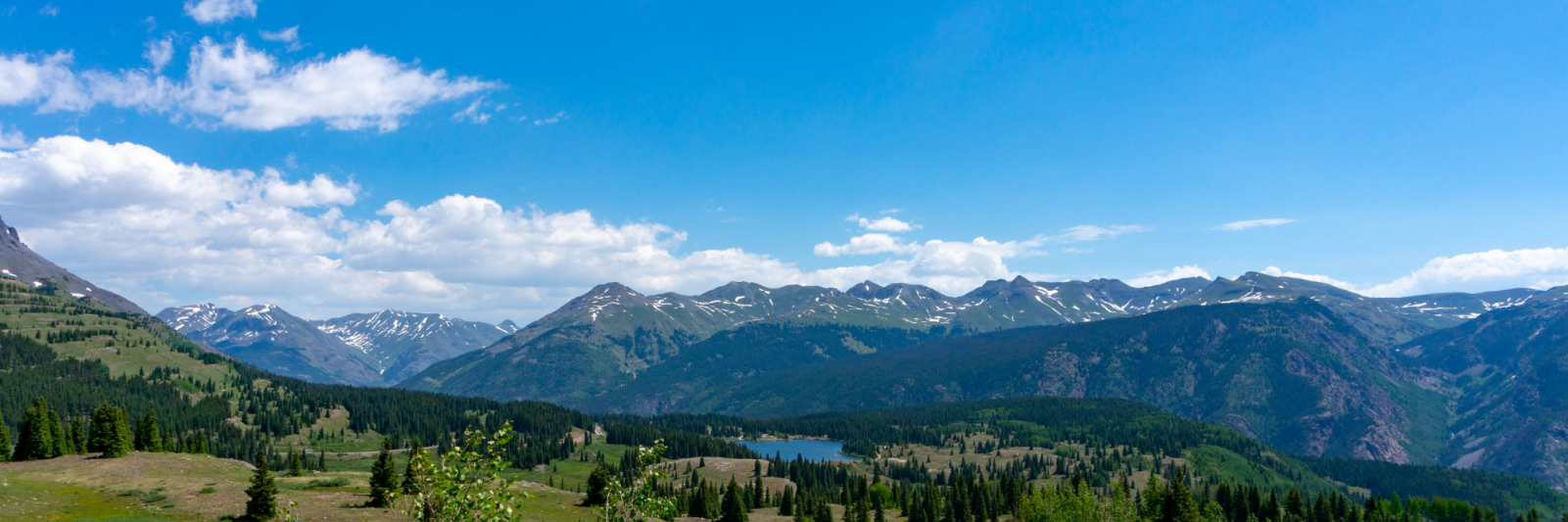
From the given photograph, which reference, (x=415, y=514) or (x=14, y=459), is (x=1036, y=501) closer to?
(x=415, y=514)

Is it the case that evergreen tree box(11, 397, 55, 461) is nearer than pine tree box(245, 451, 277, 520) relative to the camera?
No

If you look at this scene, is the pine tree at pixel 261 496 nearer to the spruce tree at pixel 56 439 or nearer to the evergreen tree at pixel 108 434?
→ the evergreen tree at pixel 108 434

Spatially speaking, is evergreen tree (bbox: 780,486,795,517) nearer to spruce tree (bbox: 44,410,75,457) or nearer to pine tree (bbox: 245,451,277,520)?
pine tree (bbox: 245,451,277,520)

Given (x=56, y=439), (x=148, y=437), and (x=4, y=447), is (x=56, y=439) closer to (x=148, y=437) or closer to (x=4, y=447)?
(x=4, y=447)

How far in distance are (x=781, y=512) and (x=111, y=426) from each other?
4053 inches

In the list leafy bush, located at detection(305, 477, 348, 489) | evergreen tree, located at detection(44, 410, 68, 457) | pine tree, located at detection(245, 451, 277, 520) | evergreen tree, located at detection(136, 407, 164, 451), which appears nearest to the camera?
pine tree, located at detection(245, 451, 277, 520)

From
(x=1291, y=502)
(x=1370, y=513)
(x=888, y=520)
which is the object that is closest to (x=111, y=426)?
(x=888, y=520)

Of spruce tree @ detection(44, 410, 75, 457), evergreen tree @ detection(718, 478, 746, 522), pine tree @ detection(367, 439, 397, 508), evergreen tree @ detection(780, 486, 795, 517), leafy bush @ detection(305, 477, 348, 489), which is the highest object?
spruce tree @ detection(44, 410, 75, 457)

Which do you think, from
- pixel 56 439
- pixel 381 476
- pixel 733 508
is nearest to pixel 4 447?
pixel 56 439

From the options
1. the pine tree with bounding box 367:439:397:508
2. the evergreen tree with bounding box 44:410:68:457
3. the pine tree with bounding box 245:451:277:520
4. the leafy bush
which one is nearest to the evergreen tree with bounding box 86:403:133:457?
the evergreen tree with bounding box 44:410:68:457

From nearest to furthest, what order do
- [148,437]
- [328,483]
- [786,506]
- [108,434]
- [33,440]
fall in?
[33,440] → [328,483] → [108,434] → [148,437] → [786,506]

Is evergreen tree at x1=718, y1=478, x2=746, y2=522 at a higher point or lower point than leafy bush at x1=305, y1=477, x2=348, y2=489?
lower

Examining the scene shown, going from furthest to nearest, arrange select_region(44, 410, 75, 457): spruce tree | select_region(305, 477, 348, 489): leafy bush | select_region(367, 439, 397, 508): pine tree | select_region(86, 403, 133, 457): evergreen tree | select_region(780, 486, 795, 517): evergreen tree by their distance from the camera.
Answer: select_region(780, 486, 795, 517): evergreen tree < select_region(44, 410, 75, 457): spruce tree < select_region(86, 403, 133, 457): evergreen tree < select_region(305, 477, 348, 489): leafy bush < select_region(367, 439, 397, 508): pine tree

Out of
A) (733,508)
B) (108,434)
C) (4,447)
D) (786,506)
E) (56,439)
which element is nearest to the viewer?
(4,447)
